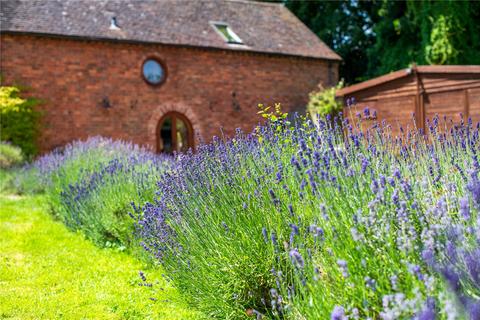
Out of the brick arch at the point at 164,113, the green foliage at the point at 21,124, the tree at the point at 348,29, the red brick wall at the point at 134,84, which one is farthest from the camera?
the tree at the point at 348,29

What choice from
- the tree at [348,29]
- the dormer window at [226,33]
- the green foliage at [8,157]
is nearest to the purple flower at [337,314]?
the green foliage at [8,157]

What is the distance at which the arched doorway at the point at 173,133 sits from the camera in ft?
56.7

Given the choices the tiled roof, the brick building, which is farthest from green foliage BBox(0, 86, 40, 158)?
the tiled roof

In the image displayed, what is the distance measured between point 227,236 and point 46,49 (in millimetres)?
13336

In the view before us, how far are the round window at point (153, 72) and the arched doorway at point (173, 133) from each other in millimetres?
1179

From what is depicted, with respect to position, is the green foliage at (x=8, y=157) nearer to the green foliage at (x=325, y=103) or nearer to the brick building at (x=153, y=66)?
the brick building at (x=153, y=66)

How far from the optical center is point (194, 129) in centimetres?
1752

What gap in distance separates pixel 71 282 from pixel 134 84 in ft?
39.5

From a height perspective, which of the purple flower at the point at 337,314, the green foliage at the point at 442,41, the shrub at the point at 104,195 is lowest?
the shrub at the point at 104,195

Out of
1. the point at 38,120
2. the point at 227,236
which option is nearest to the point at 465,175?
the point at 227,236

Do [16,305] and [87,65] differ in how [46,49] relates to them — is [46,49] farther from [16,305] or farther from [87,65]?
[16,305]

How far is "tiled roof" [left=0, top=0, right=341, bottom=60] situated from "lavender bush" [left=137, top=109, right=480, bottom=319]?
40.7 feet

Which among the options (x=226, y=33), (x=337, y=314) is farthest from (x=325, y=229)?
(x=226, y=33)

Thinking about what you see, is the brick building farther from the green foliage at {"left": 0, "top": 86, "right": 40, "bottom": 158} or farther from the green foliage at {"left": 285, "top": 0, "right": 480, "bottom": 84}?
the green foliage at {"left": 285, "top": 0, "right": 480, "bottom": 84}
